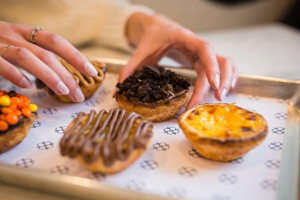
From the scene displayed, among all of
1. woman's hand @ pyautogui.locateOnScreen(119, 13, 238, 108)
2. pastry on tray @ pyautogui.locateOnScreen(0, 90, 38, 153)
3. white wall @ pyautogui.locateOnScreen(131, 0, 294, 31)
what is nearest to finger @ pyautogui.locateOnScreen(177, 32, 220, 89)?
woman's hand @ pyautogui.locateOnScreen(119, 13, 238, 108)

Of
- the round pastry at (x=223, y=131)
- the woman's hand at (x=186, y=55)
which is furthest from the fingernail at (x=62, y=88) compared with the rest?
the round pastry at (x=223, y=131)

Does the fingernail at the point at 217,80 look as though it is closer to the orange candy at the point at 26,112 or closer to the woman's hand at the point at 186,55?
the woman's hand at the point at 186,55

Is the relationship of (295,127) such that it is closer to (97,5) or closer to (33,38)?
(33,38)

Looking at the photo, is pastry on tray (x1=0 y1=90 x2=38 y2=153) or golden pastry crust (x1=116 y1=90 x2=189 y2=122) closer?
pastry on tray (x1=0 y1=90 x2=38 y2=153)

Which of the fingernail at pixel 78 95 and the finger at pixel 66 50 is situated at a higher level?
the finger at pixel 66 50

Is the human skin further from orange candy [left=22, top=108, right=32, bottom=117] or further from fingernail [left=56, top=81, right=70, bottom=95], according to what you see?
orange candy [left=22, top=108, right=32, bottom=117]

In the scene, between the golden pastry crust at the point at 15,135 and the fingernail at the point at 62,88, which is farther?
the fingernail at the point at 62,88

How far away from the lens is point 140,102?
1.43 m

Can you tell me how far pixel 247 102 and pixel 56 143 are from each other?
35.6 inches

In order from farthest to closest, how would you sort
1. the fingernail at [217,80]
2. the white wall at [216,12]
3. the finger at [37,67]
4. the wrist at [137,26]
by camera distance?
the white wall at [216,12] < the wrist at [137,26] < the fingernail at [217,80] < the finger at [37,67]

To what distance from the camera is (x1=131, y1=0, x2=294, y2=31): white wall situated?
3502 mm

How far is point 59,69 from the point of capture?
1443 millimetres

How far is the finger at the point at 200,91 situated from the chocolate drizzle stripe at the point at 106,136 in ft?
1.17

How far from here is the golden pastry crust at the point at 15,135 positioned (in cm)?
123
